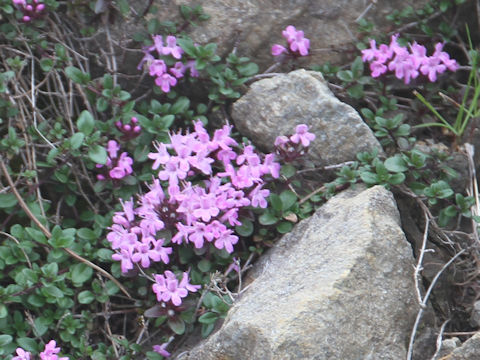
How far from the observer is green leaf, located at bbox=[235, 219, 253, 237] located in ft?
10.3

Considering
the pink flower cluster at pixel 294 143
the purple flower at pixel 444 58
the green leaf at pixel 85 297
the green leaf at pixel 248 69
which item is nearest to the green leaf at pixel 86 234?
the green leaf at pixel 85 297

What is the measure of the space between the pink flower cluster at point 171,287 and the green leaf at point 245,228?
1.08ft

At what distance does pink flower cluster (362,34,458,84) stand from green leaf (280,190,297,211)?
87cm

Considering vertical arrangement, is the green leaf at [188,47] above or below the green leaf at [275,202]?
above

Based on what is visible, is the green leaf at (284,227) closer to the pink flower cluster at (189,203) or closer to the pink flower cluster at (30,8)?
the pink flower cluster at (189,203)

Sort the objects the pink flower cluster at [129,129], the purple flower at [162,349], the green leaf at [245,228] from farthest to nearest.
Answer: the pink flower cluster at [129,129] < the green leaf at [245,228] < the purple flower at [162,349]

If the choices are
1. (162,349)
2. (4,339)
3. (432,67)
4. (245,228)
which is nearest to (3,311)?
(4,339)

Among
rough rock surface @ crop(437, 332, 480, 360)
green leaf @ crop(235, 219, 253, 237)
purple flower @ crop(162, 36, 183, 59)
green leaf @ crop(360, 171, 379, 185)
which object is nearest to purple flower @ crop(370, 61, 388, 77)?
green leaf @ crop(360, 171, 379, 185)

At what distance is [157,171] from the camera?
3377 millimetres

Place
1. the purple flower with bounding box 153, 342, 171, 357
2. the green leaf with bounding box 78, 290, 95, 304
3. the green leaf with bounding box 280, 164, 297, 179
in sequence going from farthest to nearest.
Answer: the green leaf with bounding box 280, 164, 297, 179 < the green leaf with bounding box 78, 290, 95, 304 < the purple flower with bounding box 153, 342, 171, 357

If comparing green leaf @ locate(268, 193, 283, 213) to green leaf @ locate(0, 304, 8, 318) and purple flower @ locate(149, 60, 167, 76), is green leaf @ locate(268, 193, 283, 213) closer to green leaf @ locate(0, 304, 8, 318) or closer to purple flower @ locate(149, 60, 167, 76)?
purple flower @ locate(149, 60, 167, 76)

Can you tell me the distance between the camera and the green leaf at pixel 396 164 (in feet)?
10.3

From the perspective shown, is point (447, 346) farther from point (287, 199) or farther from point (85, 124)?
point (85, 124)

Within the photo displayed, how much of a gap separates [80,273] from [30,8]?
1.38 metres
